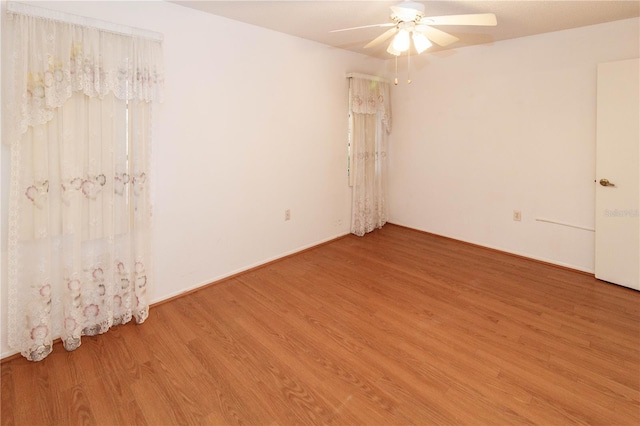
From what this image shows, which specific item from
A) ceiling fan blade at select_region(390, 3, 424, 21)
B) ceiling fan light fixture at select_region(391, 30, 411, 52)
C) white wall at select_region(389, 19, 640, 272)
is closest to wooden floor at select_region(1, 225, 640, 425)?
white wall at select_region(389, 19, 640, 272)

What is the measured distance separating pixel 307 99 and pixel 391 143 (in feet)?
5.52

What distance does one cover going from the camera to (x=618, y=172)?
3.04 metres

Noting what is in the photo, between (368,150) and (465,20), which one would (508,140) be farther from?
(465,20)

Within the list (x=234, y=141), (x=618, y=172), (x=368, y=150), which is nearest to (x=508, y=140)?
(x=618, y=172)

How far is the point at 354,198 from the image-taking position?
4492 mm

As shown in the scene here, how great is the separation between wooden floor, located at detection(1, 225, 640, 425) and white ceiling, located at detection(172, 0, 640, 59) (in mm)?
2391

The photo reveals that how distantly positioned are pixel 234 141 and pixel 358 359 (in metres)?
2.19

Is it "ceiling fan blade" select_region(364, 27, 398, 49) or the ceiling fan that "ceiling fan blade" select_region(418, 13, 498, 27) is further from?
"ceiling fan blade" select_region(364, 27, 398, 49)

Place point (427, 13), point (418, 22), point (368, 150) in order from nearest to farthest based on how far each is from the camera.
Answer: point (418, 22)
point (427, 13)
point (368, 150)

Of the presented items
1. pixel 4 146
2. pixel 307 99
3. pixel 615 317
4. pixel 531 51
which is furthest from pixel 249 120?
pixel 615 317

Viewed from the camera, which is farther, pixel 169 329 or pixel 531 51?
pixel 531 51

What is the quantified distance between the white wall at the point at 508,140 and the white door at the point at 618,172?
0.46ft

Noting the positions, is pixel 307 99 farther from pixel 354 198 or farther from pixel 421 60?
pixel 421 60

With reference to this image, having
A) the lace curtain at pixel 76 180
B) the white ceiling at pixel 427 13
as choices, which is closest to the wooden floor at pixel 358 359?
the lace curtain at pixel 76 180
